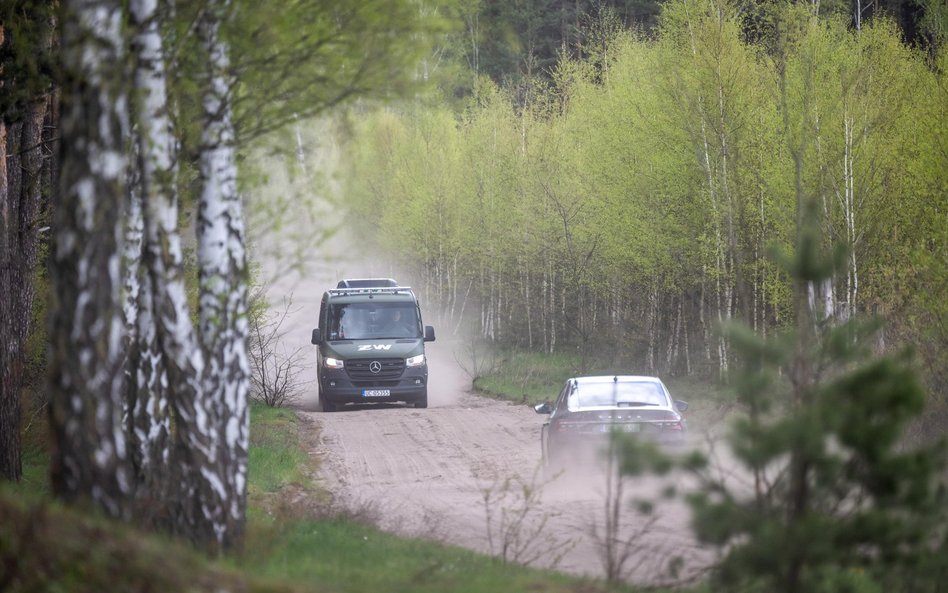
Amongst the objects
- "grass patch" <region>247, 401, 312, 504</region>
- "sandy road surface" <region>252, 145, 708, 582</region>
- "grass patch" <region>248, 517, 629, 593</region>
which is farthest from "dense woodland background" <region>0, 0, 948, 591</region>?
"grass patch" <region>247, 401, 312, 504</region>

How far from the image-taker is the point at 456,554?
10320 millimetres

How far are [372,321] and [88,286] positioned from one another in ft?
69.8

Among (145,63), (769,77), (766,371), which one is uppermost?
(769,77)

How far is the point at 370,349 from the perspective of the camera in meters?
27.5

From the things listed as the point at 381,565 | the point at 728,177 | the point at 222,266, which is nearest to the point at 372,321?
the point at 728,177

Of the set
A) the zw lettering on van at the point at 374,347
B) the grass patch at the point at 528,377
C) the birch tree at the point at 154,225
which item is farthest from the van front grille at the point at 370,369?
the birch tree at the point at 154,225

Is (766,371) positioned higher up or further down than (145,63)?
further down

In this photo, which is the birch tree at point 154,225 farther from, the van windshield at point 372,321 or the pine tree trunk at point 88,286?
the van windshield at point 372,321

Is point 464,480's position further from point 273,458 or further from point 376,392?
point 376,392

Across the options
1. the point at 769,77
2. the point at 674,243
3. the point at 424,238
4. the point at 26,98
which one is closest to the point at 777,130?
the point at 769,77

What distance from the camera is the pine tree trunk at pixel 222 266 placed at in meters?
8.72

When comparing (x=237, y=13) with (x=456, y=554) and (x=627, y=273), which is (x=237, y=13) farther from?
(x=627, y=273)

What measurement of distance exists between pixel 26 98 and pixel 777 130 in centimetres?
1919

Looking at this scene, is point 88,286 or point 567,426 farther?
point 567,426
